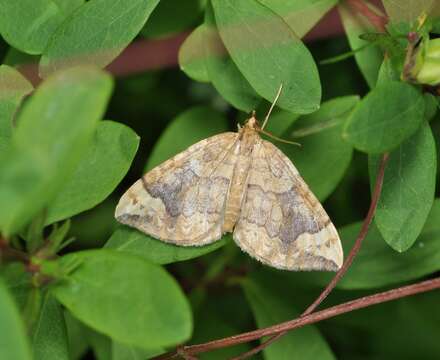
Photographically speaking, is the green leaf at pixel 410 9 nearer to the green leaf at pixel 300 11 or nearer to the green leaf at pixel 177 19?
the green leaf at pixel 300 11

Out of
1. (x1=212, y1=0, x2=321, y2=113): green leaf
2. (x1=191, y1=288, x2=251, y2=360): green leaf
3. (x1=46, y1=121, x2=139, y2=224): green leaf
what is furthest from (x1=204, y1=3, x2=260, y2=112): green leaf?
(x1=191, y1=288, x2=251, y2=360): green leaf

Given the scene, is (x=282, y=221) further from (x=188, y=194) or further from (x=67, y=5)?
(x=67, y=5)

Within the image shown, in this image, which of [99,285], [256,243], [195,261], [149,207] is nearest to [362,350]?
[195,261]

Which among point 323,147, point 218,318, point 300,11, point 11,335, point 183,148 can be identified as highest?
point 300,11

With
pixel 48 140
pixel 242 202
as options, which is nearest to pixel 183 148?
A: pixel 242 202

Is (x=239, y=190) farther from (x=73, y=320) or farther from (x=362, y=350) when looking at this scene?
(x=362, y=350)

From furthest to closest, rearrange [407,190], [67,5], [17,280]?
[67,5] → [407,190] → [17,280]
